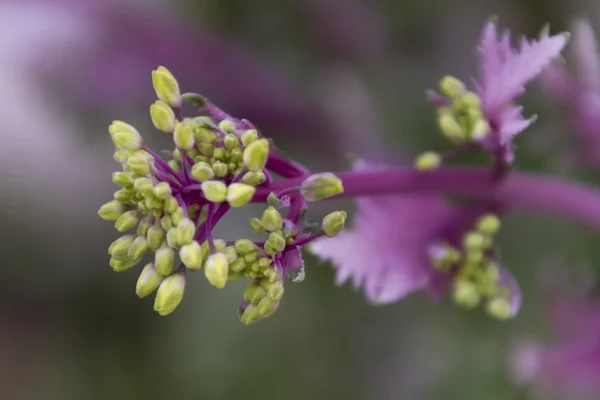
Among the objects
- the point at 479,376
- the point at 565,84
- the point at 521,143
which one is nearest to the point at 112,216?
the point at 565,84

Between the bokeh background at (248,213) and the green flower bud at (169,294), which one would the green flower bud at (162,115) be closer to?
the green flower bud at (169,294)

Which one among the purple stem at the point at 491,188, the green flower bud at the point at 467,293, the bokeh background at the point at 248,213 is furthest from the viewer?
the bokeh background at the point at 248,213

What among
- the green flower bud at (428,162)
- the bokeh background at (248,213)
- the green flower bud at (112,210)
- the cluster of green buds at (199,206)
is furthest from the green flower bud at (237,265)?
the bokeh background at (248,213)

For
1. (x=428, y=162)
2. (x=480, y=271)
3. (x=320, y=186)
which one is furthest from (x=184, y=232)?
(x=480, y=271)

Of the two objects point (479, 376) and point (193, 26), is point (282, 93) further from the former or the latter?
point (479, 376)

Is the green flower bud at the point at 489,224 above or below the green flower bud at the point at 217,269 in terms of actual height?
above

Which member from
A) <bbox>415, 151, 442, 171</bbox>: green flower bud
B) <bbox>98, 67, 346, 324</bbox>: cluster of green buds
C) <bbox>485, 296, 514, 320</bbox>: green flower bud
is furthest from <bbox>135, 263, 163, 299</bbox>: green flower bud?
<bbox>485, 296, 514, 320</bbox>: green flower bud

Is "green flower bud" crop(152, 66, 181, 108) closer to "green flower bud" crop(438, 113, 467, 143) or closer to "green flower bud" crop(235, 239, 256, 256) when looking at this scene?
"green flower bud" crop(235, 239, 256, 256)
